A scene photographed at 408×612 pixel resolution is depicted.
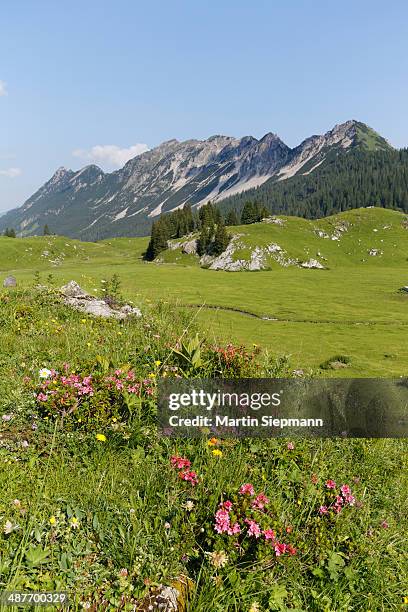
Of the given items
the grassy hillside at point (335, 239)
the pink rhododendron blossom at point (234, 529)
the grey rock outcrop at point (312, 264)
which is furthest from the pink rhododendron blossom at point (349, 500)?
the grey rock outcrop at point (312, 264)

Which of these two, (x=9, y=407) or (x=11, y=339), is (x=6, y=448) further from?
(x=11, y=339)

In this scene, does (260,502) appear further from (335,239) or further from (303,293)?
(335,239)

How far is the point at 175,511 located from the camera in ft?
12.5

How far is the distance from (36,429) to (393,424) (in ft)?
21.9

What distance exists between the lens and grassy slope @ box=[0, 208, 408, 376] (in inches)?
840

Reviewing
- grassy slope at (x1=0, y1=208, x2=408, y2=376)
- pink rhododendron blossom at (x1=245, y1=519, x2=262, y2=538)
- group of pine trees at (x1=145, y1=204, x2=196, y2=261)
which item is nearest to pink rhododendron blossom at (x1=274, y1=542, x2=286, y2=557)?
pink rhododendron blossom at (x1=245, y1=519, x2=262, y2=538)

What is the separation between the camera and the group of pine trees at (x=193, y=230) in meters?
97.3

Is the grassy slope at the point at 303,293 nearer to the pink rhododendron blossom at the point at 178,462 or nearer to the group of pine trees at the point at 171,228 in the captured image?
the pink rhododendron blossom at the point at 178,462

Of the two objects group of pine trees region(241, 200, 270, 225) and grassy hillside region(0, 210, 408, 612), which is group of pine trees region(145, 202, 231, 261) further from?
grassy hillside region(0, 210, 408, 612)

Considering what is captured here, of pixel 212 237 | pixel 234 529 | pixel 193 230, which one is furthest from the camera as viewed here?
pixel 193 230

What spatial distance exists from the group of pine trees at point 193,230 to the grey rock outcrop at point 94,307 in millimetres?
82599

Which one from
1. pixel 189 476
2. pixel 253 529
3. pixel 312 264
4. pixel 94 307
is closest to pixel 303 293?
pixel 94 307

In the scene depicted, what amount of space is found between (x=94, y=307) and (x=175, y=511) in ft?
34.2

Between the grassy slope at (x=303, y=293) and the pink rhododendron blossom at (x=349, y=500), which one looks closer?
the pink rhododendron blossom at (x=349, y=500)
